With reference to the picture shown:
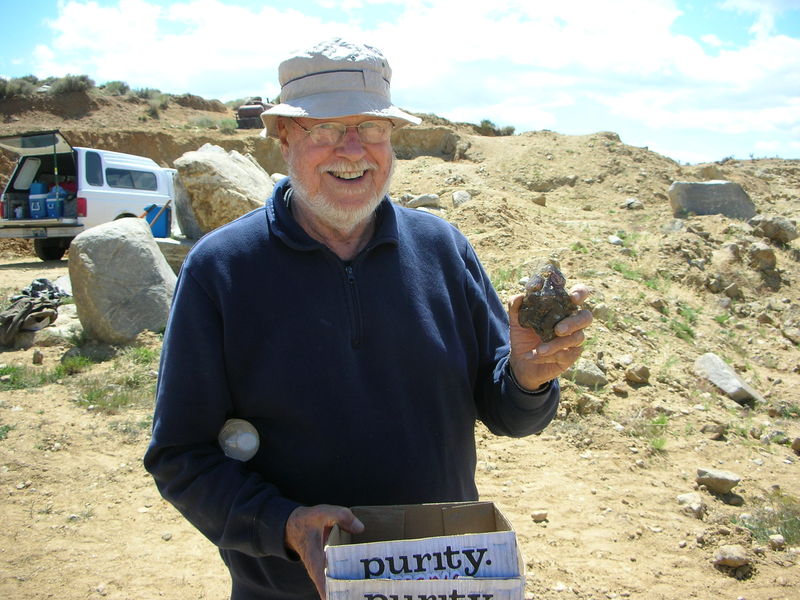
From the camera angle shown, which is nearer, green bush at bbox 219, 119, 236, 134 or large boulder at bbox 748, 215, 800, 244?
large boulder at bbox 748, 215, 800, 244

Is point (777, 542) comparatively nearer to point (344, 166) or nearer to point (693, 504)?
point (693, 504)

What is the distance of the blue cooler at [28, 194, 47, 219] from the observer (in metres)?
13.3

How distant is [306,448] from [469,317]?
60 cm

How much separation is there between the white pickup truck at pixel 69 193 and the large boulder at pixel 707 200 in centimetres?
893

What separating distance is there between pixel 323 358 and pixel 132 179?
524 inches

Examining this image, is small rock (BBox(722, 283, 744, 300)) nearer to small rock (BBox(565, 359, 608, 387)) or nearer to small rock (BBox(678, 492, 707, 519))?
small rock (BBox(565, 359, 608, 387))

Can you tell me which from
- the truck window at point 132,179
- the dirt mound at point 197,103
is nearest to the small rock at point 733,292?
the truck window at point 132,179

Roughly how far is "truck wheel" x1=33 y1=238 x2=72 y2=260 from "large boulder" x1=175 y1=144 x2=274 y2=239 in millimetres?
5597

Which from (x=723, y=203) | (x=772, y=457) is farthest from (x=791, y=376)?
(x=723, y=203)

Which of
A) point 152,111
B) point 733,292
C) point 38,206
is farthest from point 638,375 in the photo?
point 152,111

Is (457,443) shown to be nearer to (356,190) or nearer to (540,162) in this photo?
(356,190)

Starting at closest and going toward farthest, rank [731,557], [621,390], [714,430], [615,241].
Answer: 1. [731,557]
2. [714,430]
3. [621,390]
4. [615,241]

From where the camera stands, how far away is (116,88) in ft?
115

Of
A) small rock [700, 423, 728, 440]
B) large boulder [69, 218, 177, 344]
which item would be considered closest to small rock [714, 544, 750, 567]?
small rock [700, 423, 728, 440]
